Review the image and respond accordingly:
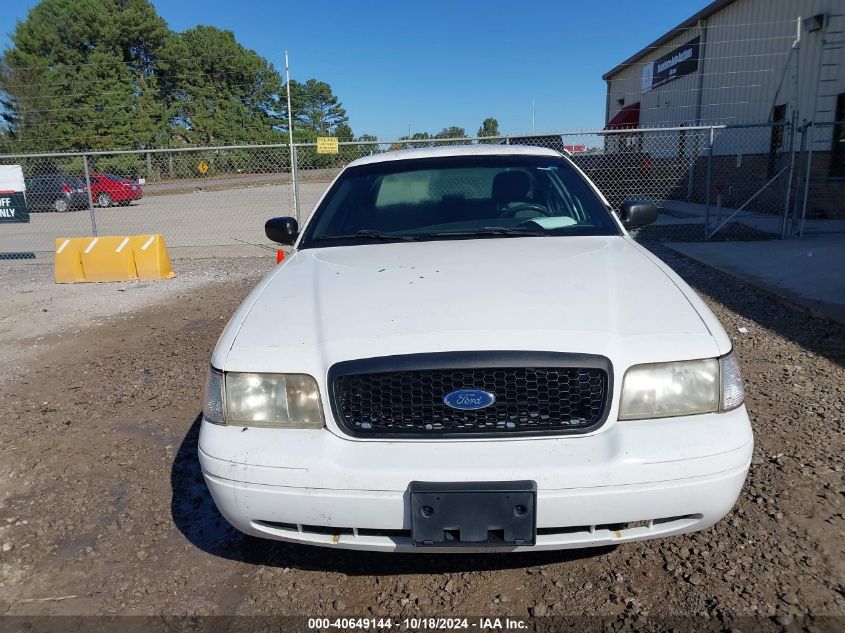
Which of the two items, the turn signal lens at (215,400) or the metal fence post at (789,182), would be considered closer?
the turn signal lens at (215,400)

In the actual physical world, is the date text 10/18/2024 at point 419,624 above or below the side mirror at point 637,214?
below

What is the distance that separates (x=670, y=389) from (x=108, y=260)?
907cm

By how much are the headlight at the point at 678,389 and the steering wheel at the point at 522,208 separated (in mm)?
1696

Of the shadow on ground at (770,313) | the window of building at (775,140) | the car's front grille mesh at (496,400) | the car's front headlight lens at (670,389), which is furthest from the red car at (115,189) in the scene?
the car's front headlight lens at (670,389)

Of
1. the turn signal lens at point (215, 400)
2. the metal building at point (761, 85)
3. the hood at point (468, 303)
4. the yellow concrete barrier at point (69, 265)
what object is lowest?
the yellow concrete barrier at point (69, 265)

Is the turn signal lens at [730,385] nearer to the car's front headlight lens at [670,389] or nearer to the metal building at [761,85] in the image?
the car's front headlight lens at [670,389]

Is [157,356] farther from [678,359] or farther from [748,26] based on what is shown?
[748,26]

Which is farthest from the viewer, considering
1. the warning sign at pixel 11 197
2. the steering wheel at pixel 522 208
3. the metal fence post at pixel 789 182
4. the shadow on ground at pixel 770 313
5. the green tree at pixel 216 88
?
the green tree at pixel 216 88

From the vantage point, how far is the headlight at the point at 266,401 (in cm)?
214

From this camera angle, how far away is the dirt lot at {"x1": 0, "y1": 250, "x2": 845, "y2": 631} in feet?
7.61

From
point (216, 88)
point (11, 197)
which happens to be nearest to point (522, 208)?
point (11, 197)

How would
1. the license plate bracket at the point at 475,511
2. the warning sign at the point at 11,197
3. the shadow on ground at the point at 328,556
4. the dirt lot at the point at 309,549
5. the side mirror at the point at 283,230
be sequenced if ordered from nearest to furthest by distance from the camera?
the license plate bracket at the point at 475,511 < the dirt lot at the point at 309,549 < the shadow on ground at the point at 328,556 < the side mirror at the point at 283,230 < the warning sign at the point at 11,197

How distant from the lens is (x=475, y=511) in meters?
1.96

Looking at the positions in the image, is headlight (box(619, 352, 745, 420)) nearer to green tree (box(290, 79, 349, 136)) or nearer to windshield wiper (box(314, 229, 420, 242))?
windshield wiper (box(314, 229, 420, 242))
